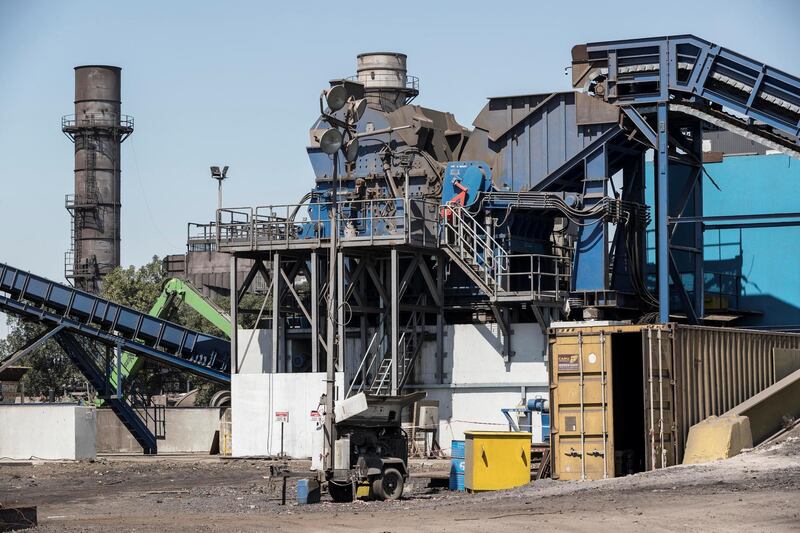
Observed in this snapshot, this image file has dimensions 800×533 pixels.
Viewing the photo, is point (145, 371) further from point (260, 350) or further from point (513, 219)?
point (513, 219)

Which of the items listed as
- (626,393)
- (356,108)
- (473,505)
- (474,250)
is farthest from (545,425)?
(473,505)

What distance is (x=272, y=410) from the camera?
39.8 meters

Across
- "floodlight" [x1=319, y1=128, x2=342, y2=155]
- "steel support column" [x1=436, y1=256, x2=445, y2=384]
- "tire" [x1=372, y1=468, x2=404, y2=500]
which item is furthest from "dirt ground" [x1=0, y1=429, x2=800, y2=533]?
"steel support column" [x1=436, y1=256, x2=445, y2=384]

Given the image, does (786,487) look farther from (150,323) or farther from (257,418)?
(150,323)

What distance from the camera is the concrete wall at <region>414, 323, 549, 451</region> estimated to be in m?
39.3

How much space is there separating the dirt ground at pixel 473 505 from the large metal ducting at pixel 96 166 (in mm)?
Result: 50020

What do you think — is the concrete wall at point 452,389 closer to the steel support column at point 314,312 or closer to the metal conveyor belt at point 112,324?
the steel support column at point 314,312

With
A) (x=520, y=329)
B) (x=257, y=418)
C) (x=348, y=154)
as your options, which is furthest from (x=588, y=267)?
(x=348, y=154)

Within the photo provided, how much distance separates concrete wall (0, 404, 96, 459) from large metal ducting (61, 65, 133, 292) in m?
41.2

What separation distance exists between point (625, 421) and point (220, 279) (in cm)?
4623

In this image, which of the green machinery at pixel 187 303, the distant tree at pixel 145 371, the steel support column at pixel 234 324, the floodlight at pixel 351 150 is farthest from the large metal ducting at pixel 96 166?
the floodlight at pixel 351 150

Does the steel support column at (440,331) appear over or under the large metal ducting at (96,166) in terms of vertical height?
under

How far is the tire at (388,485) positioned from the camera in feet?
84.6

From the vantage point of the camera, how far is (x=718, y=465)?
25578 millimetres
